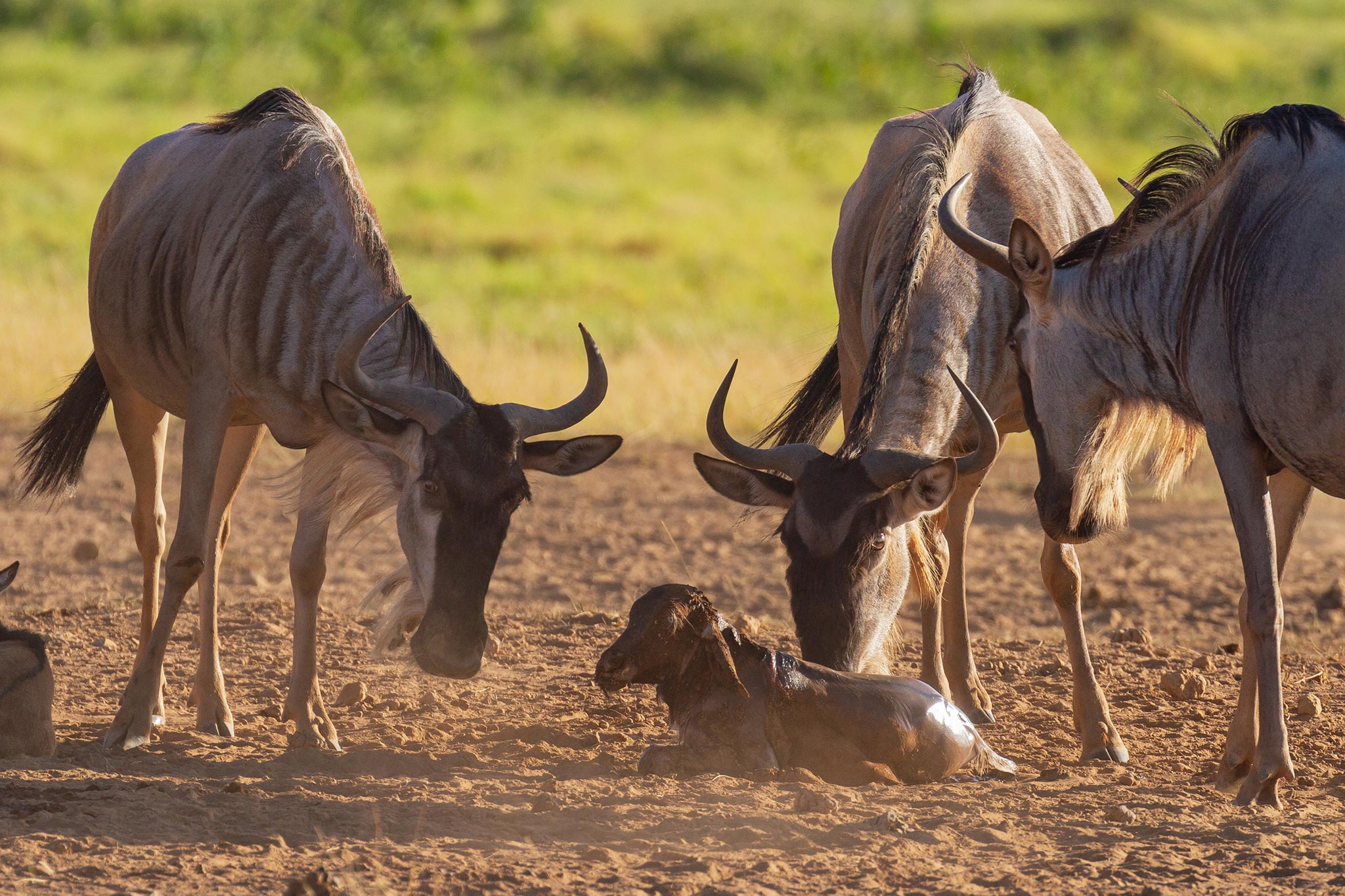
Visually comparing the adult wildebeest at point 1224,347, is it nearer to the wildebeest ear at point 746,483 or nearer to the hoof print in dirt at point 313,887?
the wildebeest ear at point 746,483

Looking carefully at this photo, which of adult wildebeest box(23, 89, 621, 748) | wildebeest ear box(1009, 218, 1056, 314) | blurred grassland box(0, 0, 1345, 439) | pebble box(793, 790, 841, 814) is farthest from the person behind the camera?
blurred grassland box(0, 0, 1345, 439)

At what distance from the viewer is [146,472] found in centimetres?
617

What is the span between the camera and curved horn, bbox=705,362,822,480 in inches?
201

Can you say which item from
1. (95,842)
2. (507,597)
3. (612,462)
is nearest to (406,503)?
(95,842)

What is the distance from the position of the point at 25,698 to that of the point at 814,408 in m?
3.61

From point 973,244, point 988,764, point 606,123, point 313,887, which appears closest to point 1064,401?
point 973,244

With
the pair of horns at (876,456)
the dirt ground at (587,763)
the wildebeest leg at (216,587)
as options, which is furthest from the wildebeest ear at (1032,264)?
the wildebeest leg at (216,587)

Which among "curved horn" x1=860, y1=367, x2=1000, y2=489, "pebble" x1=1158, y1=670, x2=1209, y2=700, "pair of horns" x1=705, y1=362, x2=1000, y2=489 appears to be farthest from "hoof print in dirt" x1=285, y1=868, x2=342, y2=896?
"pebble" x1=1158, y1=670, x2=1209, y2=700

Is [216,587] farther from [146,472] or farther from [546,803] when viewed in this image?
[546,803]

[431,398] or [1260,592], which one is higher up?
[431,398]

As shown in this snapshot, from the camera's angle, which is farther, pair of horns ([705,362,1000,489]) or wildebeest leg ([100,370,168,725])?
wildebeest leg ([100,370,168,725])

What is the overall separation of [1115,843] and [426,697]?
283 cm

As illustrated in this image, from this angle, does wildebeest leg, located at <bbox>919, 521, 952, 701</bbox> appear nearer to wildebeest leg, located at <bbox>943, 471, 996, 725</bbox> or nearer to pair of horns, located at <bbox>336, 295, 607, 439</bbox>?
wildebeest leg, located at <bbox>943, 471, 996, 725</bbox>

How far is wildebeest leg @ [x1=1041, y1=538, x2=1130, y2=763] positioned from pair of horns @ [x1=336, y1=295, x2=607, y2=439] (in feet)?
6.36
